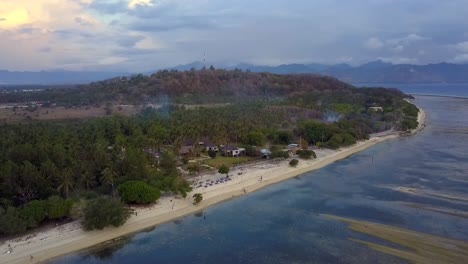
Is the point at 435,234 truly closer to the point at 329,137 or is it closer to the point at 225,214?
the point at 225,214

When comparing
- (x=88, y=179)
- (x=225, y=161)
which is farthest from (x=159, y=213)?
(x=225, y=161)

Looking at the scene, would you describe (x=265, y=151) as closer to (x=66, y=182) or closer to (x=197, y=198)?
(x=197, y=198)

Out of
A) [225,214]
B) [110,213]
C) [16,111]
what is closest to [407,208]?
[225,214]

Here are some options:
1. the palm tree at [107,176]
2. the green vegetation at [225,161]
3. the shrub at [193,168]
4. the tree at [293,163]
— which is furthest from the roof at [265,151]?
the palm tree at [107,176]

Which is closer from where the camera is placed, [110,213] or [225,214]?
[110,213]

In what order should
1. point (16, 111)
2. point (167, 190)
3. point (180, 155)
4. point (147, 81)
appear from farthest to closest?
point (147, 81) < point (16, 111) < point (180, 155) < point (167, 190)

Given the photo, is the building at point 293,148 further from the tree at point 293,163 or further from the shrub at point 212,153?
the shrub at point 212,153
